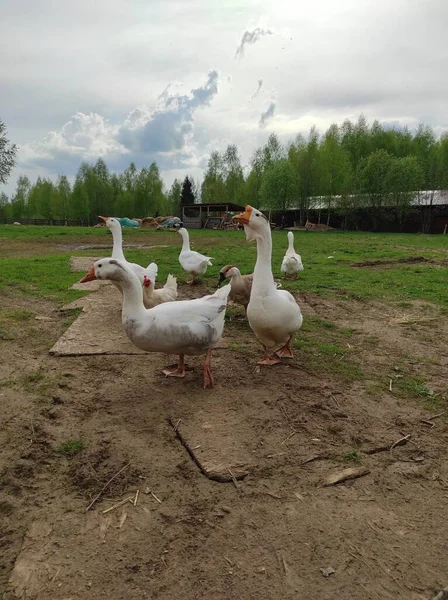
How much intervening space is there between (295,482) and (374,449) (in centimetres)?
82

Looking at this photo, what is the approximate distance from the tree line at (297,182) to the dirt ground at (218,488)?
134 ft

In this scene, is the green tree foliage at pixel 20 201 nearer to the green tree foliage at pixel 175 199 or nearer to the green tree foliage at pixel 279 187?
the green tree foliage at pixel 175 199

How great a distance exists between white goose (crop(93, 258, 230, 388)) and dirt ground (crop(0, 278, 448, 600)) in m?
0.45

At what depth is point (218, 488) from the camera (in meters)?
2.80

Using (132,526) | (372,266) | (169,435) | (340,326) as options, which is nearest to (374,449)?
(169,435)

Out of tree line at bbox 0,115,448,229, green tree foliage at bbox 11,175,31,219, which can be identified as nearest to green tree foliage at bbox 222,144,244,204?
tree line at bbox 0,115,448,229

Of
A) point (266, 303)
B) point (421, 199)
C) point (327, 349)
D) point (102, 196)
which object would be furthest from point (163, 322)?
point (102, 196)

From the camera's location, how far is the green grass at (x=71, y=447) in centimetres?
314

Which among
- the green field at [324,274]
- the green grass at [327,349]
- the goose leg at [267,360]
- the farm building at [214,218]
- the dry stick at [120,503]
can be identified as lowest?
the dry stick at [120,503]

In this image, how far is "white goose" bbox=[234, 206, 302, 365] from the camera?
15.5 feet

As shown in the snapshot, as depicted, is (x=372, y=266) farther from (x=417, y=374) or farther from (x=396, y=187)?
(x=396, y=187)

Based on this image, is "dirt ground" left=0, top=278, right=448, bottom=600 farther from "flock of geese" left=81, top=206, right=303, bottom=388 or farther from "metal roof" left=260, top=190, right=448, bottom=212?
"metal roof" left=260, top=190, right=448, bottom=212

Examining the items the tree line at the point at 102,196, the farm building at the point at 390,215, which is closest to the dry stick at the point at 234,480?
the farm building at the point at 390,215

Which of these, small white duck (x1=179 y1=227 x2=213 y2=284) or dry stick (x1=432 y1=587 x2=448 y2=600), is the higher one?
small white duck (x1=179 y1=227 x2=213 y2=284)
